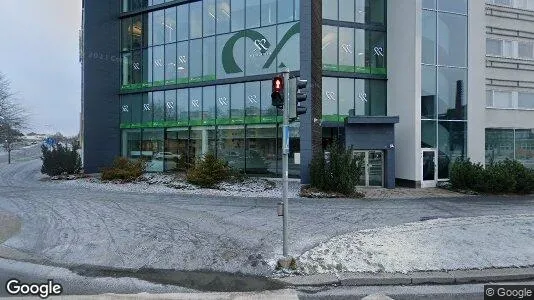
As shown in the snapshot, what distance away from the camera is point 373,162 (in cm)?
1962

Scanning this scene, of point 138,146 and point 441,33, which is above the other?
point 441,33

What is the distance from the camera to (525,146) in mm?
22688

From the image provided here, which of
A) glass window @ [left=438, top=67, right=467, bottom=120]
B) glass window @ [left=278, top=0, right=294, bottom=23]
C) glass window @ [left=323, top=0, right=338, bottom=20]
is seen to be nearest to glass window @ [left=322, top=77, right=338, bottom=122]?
glass window @ [left=323, top=0, right=338, bottom=20]

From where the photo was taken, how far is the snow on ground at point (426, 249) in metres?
6.78

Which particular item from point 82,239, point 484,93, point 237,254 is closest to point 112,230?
point 82,239

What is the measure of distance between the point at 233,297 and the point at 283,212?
2.03 meters

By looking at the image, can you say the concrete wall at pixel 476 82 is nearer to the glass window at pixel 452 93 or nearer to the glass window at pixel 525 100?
the glass window at pixel 452 93

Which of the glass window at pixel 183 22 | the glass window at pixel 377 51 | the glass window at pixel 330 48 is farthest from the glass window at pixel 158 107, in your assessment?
the glass window at pixel 377 51

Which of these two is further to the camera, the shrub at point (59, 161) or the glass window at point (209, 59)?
the shrub at point (59, 161)

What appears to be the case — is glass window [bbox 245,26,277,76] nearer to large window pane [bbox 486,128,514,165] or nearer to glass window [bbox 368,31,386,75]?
glass window [bbox 368,31,386,75]

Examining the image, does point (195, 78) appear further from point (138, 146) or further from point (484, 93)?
point (484, 93)

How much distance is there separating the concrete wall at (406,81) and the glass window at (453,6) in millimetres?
1698

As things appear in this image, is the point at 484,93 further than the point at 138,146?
No

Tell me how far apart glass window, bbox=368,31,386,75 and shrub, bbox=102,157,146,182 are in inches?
568
